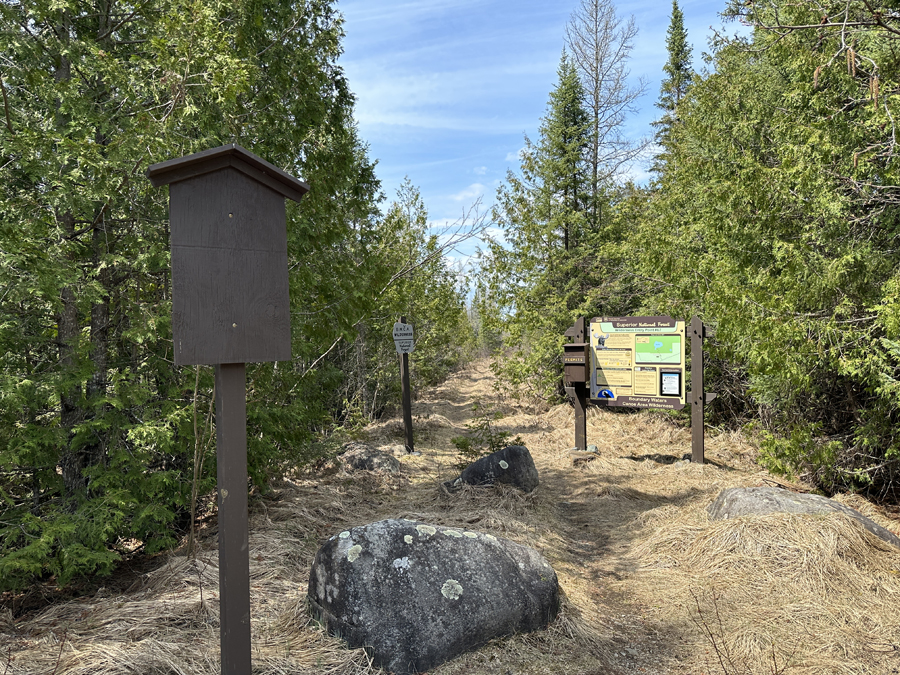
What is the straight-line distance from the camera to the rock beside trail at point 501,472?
6688 mm

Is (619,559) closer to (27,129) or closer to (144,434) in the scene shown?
(144,434)

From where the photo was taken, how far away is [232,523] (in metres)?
2.66

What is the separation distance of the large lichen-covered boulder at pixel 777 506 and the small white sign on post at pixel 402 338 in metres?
5.80

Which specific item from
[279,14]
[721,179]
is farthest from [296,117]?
[721,179]

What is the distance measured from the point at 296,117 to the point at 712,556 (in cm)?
620

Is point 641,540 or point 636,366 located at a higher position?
point 636,366

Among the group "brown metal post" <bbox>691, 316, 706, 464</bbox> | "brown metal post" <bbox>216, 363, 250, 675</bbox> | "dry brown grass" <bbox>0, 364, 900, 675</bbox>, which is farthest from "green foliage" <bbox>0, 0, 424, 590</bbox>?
"brown metal post" <bbox>691, 316, 706, 464</bbox>

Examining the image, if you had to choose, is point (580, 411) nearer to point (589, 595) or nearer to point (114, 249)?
point (589, 595)

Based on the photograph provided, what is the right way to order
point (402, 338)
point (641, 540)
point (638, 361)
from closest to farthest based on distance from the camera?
point (641, 540)
point (638, 361)
point (402, 338)

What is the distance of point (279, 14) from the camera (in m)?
5.82

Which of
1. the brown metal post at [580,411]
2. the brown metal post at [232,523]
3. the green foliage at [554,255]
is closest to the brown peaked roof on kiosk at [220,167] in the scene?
the brown metal post at [232,523]

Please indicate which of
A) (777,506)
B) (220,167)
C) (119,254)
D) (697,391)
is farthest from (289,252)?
(697,391)

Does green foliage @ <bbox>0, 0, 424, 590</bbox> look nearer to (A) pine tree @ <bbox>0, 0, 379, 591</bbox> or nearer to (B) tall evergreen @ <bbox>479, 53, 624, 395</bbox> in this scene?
(A) pine tree @ <bbox>0, 0, 379, 591</bbox>

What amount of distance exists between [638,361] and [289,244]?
20.2ft
